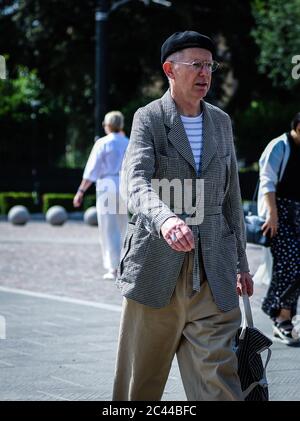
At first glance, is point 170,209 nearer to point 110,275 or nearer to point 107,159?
point 107,159

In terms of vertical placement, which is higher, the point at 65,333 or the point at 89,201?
the point at 65,333

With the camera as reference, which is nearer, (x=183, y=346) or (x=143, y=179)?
(x=143, y=179)

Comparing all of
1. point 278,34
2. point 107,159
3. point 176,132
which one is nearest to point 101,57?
point 107,159

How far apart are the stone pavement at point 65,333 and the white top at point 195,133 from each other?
1.82 meters

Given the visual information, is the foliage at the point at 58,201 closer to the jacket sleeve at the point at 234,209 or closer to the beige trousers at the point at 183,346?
the jacket sleeve at the point at 234,209

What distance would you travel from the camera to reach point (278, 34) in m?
30.1

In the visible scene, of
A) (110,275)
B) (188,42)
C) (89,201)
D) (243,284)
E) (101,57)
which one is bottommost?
(89,201)

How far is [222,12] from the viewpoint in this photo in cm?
3172

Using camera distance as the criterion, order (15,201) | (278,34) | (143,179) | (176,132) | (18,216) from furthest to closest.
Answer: (278,34) < (15,201) < (18,216) < (176,132) < (143,179)

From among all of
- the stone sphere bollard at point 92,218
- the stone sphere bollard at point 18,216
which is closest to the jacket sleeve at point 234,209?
the stone sphere bollard at point 92,218

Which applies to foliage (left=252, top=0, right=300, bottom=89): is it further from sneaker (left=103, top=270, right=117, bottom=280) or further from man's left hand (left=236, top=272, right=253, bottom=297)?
man's left hand (left=236, top=272, right=253, bottom=297)

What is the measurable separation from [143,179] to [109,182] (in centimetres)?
719

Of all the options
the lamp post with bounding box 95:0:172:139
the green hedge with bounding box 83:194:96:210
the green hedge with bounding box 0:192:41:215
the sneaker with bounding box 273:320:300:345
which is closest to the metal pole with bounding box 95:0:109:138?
the lamp post with bounding box 95:0:172:139
